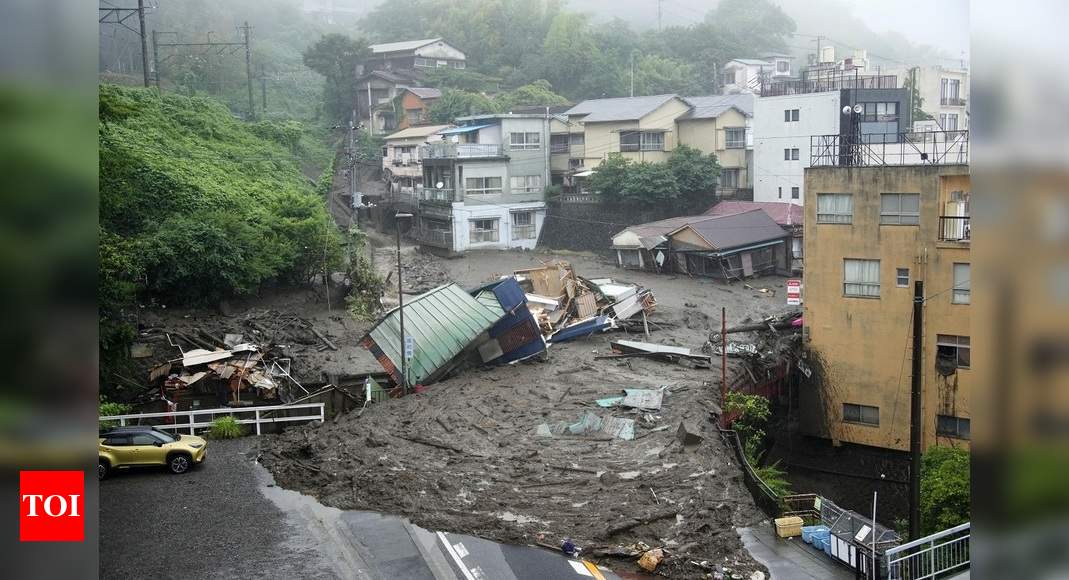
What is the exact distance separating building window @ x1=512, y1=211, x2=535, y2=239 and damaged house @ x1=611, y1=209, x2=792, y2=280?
434 cm

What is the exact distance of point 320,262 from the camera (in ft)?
62.4

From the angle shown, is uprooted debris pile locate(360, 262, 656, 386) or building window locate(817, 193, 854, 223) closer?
uprooted debris pile locate(360, 262, 656, 386)

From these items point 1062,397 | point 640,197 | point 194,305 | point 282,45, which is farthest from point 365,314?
point 282,45

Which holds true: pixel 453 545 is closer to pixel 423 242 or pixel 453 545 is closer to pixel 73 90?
pixel 73 90

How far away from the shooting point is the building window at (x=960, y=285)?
1256cm

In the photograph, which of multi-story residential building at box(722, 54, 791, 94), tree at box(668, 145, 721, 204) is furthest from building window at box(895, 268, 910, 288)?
multi-story residential building at box(722, 54, 791, 94)

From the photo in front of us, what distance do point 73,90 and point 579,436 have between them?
927cm

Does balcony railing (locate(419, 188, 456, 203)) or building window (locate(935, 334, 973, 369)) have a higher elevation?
balcony railing (locate(419, 188, 456, 203))

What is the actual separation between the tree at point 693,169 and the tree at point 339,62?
44.6 feet

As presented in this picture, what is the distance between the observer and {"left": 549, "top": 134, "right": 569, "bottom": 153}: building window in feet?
91.9

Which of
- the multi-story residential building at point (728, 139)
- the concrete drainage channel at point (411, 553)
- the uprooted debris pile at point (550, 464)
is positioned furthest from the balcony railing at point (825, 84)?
the concrete drainage channel at point (411, 553)

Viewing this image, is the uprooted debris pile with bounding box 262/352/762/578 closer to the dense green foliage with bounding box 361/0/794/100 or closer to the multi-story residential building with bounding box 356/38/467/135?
the multi-story residential building with bounding box 356/38/467/135

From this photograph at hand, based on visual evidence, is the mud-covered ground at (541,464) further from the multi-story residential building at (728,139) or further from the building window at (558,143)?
the building window at (558,143)

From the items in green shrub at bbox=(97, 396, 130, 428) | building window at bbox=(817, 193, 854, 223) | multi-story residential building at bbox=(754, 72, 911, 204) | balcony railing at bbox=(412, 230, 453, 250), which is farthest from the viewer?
balcony railing at bbox=(412, 230, 453, 250)
